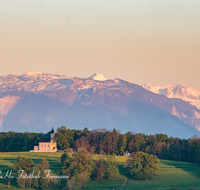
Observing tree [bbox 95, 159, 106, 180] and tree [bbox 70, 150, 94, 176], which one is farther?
tree [bbox 95, 159, 106, 180]

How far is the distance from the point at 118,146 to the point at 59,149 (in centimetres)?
2628

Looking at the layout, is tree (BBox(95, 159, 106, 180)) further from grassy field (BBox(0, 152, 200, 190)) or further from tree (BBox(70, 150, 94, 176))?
grassy field (BBox(0, 152, 200, 190))

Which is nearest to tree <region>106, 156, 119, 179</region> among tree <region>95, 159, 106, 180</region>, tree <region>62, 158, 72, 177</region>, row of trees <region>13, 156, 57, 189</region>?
tree <region>95, 159, 106, 180</region>

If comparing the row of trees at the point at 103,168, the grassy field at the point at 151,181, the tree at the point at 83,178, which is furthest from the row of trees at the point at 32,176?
the tree at the point at 83,178

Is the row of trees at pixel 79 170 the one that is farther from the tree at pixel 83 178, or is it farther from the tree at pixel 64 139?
the tree at pixel 64 139

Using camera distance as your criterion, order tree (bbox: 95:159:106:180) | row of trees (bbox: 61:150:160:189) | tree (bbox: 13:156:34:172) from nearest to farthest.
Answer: tree (bbox: 13:156:34:172)
row of trees (bbox: 61:150:160:189)
tree (bbox: 95:159:106:180)

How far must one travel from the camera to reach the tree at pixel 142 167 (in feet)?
432

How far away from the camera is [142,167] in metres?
136

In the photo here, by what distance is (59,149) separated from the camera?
19388cm

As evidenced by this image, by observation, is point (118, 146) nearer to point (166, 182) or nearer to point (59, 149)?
point (59, 149)

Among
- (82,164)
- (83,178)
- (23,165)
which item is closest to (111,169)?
(82,164)

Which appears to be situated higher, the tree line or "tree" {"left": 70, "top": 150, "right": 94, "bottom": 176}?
the tree line

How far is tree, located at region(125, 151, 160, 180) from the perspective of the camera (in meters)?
132

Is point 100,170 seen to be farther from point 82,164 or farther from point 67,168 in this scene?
point 67,168
